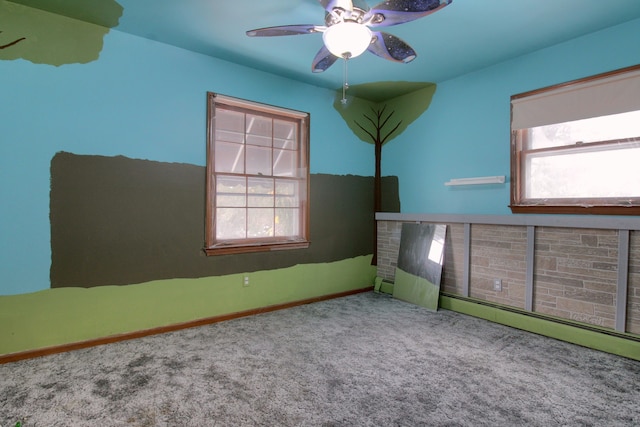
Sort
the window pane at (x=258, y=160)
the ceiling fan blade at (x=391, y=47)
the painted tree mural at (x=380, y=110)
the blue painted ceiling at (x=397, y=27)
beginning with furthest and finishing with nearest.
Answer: the painted tree mural at (x=380, y=110) → the window pane at (x=258, y=160) → the blue painted ceiling at (x=397, y=27) → the ceiling fan blade at (x=391, y=47)

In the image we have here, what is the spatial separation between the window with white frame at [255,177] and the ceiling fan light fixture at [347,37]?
185 cm

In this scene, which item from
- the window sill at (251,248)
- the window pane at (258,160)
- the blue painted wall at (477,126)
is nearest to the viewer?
the blue painted wall at (477,126)

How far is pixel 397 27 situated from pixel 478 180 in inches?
77.6

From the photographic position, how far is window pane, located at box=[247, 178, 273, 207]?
403 cm

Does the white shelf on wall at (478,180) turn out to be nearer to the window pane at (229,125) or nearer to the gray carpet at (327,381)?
the gray carpet at (327,381)

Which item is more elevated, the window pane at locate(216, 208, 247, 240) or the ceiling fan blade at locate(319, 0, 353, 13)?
the ceiling fan blade at locate(319, 0, 353, 13)

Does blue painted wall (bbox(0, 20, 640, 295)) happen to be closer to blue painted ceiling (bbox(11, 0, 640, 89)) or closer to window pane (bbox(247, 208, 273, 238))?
blue painted ceiling (bbox(11, 0, 640, 89))

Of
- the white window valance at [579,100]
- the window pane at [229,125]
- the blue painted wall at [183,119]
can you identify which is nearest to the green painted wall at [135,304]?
the blue painted wall at [183,119]

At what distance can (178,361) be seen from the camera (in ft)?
8.80

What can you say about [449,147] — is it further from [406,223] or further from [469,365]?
[469,365]

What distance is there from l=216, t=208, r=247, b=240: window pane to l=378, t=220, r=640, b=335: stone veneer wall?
8.27ft

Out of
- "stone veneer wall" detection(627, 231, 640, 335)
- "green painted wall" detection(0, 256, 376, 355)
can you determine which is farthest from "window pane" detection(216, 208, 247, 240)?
"stone veneer wall" detection(627, 231, 640, 335)

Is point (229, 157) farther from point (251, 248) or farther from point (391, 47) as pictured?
point (391, 47)

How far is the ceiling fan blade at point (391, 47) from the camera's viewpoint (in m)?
2.50
